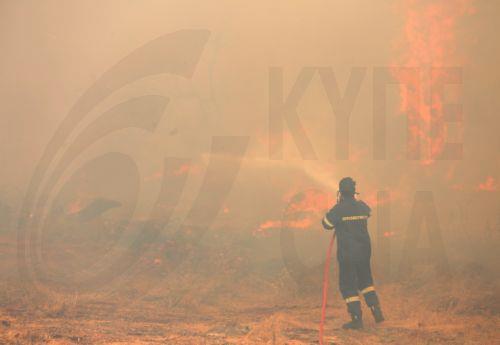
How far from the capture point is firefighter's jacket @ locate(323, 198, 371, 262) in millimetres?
5230

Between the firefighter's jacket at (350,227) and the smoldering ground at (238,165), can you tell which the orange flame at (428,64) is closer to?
the smoldering ground at (238,165)

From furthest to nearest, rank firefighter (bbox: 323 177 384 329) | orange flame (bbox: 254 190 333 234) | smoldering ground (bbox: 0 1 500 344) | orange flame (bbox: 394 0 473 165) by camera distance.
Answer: orange flame (bbox: 394 0 473 165), orange flame (bbox: 254 190 333 234), smoldering ground (bbox: 0 1 500 344), firefighter (bbox: 323 177 384 329)

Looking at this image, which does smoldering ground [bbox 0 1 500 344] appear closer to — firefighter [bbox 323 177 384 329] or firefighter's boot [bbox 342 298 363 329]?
firefighter's boot [bbox 342 298 363 329]

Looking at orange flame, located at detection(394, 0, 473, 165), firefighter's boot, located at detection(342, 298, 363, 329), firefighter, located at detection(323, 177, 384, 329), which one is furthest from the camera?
orange flame, located at detection(394, 0, 473, 165)

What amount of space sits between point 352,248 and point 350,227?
0.93 ft

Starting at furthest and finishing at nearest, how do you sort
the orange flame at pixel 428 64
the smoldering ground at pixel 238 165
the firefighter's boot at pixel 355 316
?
the orange flame at pixel 428 64, the smoldering ground at pixel 238 165, the firefighter's boot at pixel 355 316

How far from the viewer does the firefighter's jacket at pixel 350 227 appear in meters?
5.23

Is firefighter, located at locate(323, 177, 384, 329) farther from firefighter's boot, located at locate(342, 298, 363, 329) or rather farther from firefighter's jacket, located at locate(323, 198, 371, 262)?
firefighter's boot, located at locate(342, 298, 363, 329)

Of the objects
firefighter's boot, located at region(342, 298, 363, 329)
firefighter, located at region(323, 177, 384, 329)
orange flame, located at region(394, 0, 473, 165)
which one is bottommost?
firefighter's boot, located at region(342, 298, 363, 329)

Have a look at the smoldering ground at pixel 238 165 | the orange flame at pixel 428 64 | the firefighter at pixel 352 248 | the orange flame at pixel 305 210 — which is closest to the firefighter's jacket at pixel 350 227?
the firefighter at pixel 352 248

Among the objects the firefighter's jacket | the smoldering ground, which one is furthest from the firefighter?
the smoldering ground

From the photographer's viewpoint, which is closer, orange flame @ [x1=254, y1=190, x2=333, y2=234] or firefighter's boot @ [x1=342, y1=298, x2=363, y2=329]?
firefighter's boot @ [x1=342, y1=298, x2=363, y2=329]

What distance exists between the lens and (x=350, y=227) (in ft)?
17.3

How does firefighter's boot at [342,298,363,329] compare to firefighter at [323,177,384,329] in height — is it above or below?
below
